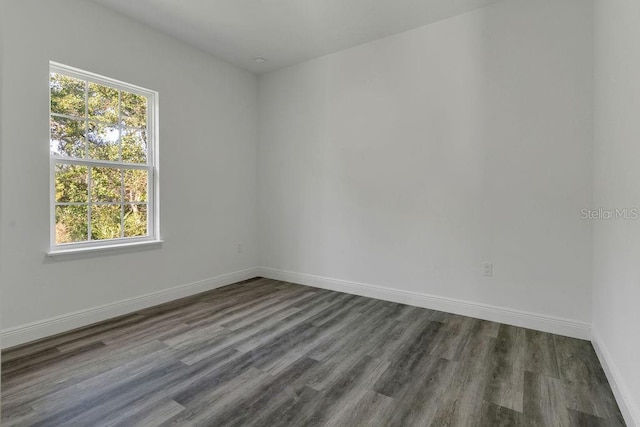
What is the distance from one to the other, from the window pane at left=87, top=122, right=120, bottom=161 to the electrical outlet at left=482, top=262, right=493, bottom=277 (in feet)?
12.0

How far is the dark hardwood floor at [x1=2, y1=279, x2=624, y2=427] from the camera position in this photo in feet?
5.90

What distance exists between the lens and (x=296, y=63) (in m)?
4.26

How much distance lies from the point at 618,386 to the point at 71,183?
13.8 ft

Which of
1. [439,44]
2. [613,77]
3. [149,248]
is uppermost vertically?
[439,44]

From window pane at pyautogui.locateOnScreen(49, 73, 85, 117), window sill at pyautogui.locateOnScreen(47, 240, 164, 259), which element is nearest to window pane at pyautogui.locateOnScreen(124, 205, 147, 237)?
window sill at pyautogui.locateOnScreen(47, 240, 164, 259)

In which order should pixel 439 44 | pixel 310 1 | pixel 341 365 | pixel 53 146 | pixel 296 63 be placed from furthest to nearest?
pixel 296 63 → pixel 439 44 → pixel 310 1 → pixel 53 146 → pixel 341 365

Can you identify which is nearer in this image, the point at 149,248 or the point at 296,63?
the point at 149,248

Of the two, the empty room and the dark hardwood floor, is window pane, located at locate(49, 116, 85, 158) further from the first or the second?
the dark hardwood floor

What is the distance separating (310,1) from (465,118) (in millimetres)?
1782

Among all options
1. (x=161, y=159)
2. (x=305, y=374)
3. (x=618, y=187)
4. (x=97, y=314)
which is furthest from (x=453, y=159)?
(x=97, y=314)

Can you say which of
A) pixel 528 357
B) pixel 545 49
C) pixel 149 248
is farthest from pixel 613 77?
pixel 149 248

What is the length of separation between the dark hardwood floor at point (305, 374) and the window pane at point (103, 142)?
1541 millimetres

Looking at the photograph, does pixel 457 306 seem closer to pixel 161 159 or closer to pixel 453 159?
pixel 453 159

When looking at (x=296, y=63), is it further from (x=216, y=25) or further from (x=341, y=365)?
(x=341, y=365)
